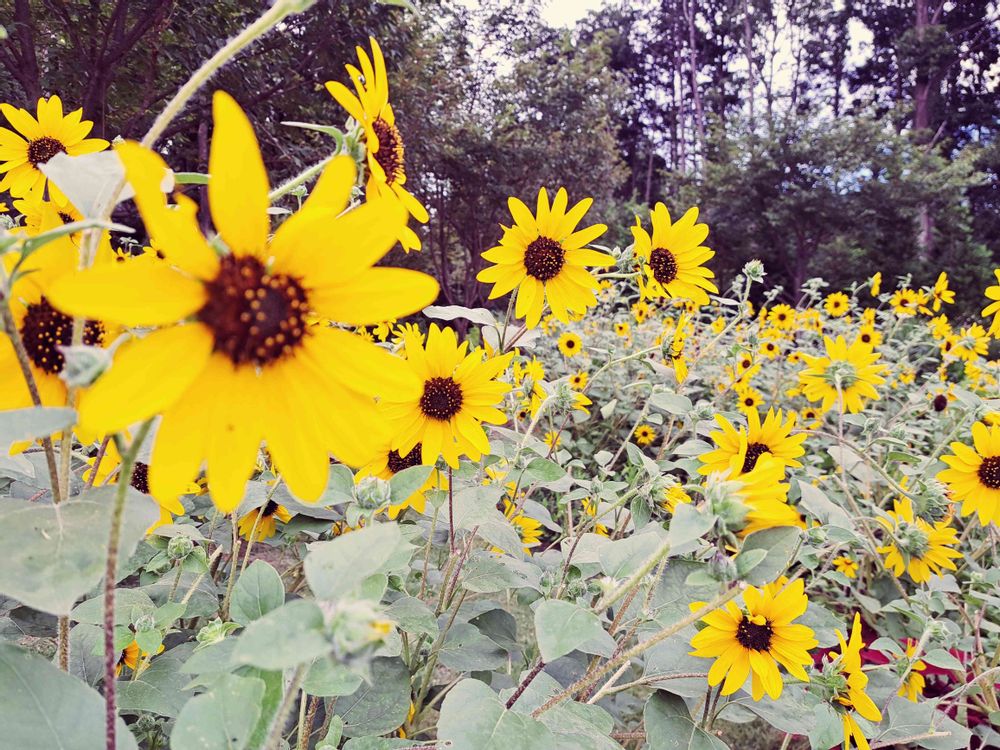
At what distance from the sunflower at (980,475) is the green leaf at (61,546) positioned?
5.25 ft

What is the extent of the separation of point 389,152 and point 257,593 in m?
0.48

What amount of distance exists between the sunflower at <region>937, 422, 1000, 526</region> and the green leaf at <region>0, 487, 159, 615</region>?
1.60 metres

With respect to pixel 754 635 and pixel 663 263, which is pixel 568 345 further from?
pixel 754 635

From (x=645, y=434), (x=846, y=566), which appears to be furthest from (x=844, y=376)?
(x=645, y=434)

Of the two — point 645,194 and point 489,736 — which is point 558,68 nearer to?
point 489,736

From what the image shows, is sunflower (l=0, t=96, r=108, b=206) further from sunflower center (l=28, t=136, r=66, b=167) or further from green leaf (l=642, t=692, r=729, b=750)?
green leaf (l=642, t=692, r=729, b=750)

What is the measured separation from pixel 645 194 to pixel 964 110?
8620 millimetres

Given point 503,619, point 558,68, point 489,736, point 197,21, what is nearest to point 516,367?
point 503,619

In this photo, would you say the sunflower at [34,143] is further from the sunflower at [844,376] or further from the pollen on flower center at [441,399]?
the sunflower at [844,376]

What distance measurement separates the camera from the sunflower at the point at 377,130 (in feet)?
1.95

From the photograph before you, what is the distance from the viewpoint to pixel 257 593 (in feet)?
1.93

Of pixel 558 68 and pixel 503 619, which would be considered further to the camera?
pixel 558 68

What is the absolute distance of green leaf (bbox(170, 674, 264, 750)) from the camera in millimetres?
406

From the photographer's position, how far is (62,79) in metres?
4.79
